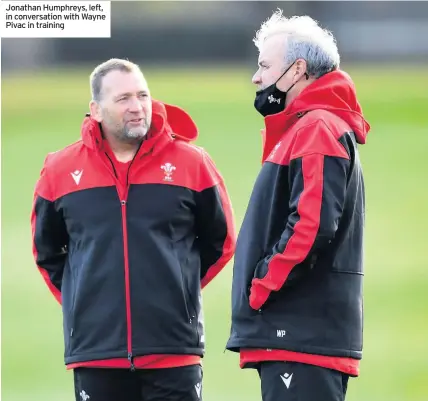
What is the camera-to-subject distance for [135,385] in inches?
178

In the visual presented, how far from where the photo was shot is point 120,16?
31188 mm

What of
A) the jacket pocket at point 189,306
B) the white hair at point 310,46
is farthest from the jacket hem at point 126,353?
the white hair at point 310,46

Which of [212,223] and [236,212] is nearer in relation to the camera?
[212,223]

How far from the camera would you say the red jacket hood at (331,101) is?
4.22m

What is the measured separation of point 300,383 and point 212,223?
2.97 ft

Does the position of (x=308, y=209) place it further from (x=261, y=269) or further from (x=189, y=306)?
(x=189, y=306)

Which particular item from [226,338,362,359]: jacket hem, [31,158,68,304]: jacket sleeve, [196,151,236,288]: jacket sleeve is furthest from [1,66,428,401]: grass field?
[226,338,362,359]: jacket hem

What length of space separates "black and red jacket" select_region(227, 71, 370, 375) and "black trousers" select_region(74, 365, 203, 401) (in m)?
0.42

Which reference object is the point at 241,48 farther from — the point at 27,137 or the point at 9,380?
the point at 9,380

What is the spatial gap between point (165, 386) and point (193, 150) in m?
0.94

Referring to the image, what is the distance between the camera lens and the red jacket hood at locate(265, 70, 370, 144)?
422 cm
